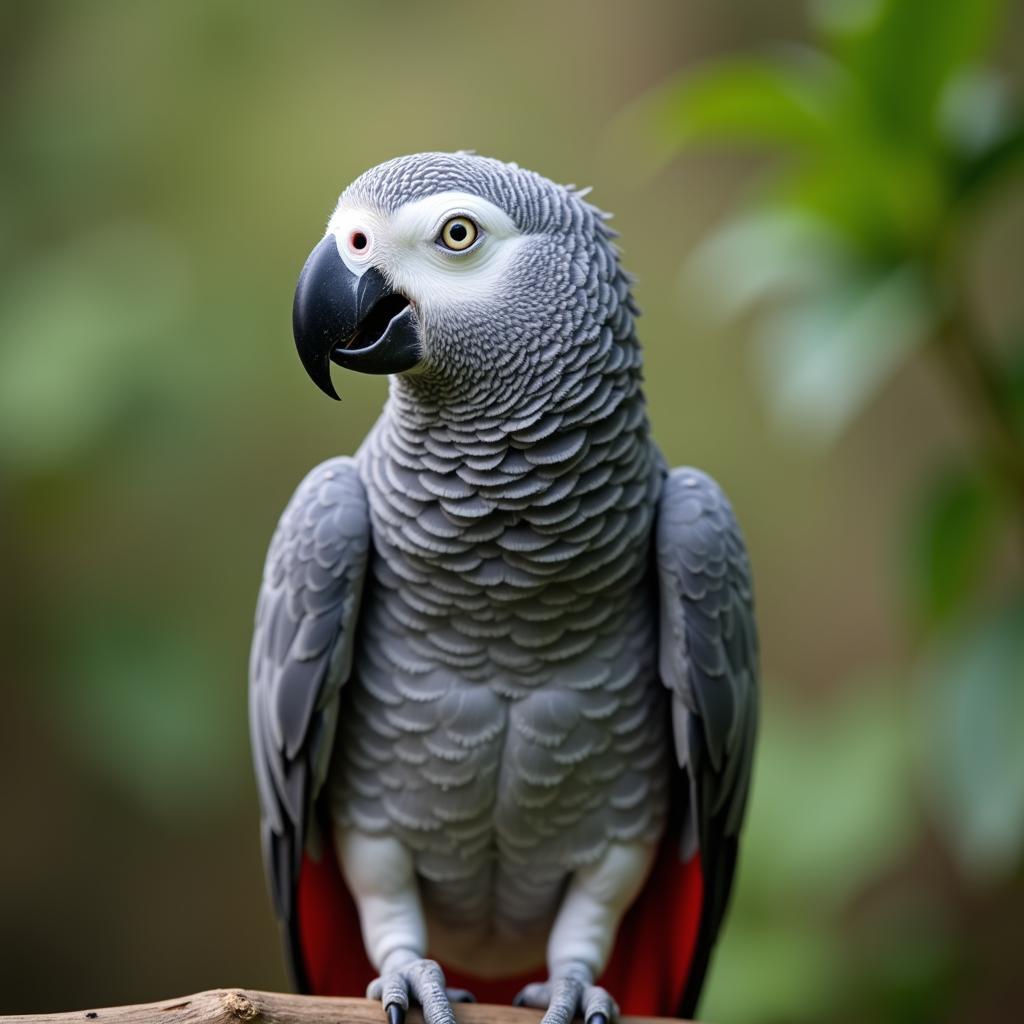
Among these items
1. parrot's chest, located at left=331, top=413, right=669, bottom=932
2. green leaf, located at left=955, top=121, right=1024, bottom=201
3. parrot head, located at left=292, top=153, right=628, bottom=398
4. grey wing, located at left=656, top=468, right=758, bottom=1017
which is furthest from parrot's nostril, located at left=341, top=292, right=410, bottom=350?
green leaf, located at left=955, top=121, right=1024, bottom=201

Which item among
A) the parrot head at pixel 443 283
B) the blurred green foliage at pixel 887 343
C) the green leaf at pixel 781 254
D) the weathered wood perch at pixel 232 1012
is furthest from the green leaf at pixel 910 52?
the weathered wood perch at pixel 232 1012

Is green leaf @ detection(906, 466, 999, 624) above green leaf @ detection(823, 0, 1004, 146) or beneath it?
beneath

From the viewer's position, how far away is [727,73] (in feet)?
6.24

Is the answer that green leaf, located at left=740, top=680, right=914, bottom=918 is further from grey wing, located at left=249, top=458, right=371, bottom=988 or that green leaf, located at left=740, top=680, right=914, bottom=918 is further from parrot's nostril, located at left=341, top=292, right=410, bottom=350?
parrot's nostril, located at left=341, top=292, right=410, bottom=350

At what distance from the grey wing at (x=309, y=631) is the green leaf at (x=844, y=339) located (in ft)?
3.09

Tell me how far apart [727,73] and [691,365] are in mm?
1194

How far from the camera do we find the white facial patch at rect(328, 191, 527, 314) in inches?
39.8

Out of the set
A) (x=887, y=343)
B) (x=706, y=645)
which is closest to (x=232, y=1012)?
(x=706, y=645)

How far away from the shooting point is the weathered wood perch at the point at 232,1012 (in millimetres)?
1003

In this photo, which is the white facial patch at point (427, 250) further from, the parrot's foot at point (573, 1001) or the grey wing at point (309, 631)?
the parrot's foot at point (573, 1001)

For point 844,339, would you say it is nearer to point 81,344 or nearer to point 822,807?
point 822,807

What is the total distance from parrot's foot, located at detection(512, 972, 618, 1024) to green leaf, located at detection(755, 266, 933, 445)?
1.04 m

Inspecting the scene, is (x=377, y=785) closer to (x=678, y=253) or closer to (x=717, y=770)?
(x=717, y=770)

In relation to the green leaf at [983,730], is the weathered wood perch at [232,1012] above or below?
below
